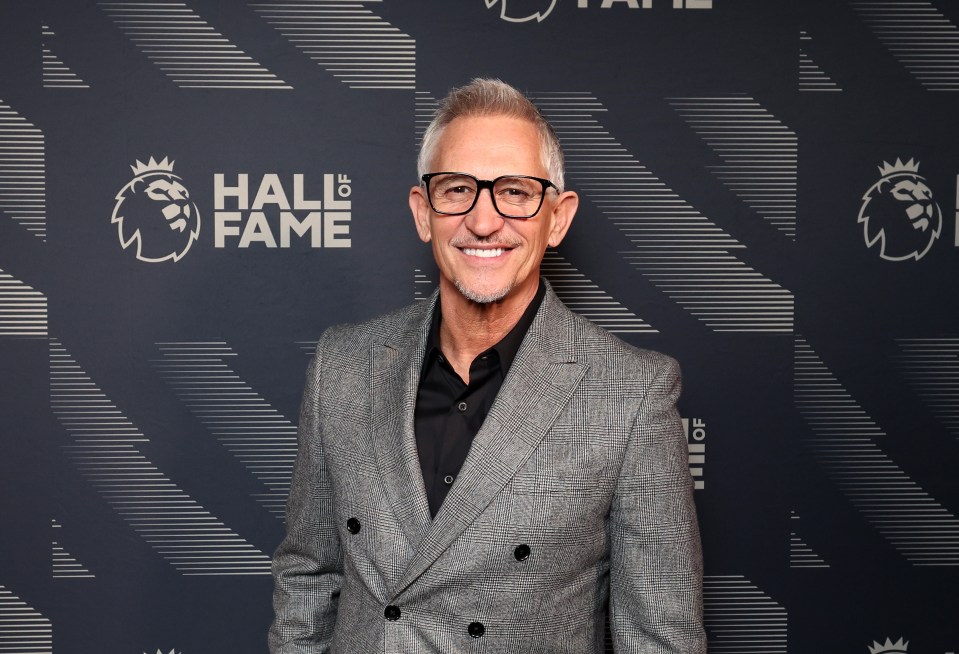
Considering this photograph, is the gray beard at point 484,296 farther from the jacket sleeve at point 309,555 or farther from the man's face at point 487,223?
the jacket sleeve at point 309,555

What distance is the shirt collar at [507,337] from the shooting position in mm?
1500

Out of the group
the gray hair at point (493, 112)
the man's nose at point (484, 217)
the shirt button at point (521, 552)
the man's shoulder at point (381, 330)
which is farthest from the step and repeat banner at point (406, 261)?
the shirt button at point (521, 552)

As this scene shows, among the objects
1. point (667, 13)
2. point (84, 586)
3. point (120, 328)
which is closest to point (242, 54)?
point (120, 328)

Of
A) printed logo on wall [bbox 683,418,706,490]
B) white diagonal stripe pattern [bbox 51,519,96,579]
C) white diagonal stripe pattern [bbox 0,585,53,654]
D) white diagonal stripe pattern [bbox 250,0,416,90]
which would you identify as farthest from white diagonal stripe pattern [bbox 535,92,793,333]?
white diagonal stripe pattern [bbox 0,585,53,654]

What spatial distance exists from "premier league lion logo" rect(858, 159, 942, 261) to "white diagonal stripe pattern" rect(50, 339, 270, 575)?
1.63 meters

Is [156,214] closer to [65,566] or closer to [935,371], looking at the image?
[65,566]

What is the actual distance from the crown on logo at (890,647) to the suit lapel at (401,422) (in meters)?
1.34

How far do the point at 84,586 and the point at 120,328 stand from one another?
61cm

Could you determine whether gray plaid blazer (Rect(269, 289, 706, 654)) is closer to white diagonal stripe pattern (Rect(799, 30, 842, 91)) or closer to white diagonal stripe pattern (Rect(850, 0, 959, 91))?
white diagonal stripe pattern (Rect(799, 30, 842, 91))

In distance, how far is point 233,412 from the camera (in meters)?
2.05

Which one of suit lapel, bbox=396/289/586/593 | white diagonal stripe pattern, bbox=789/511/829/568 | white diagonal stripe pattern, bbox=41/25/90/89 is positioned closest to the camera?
suit lapel, bbox=396/289/586/593

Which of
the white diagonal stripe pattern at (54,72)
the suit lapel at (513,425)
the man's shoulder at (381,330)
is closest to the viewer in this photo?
the suit lapel at (513,425)

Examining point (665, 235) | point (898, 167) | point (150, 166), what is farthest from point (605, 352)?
point (150, 166)

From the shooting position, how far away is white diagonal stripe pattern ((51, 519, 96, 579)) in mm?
2051
